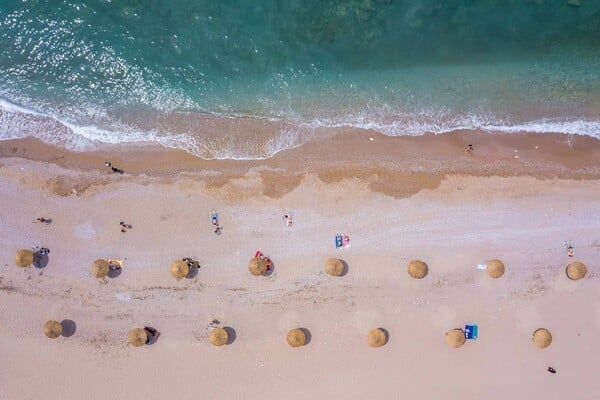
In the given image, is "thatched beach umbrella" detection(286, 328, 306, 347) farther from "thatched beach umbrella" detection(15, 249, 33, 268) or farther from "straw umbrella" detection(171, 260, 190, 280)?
"thatched beach umbrella" detection(15, 249, 33, 268)

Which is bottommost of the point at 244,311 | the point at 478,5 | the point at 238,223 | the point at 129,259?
the point at 244,311

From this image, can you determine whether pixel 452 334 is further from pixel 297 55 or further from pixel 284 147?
pixel 297 55

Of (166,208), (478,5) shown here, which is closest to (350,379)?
(166,208)

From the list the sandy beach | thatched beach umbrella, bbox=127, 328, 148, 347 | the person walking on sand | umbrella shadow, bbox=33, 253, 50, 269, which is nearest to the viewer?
thatched beach umbrella, bbox=127, 328, 148, 347

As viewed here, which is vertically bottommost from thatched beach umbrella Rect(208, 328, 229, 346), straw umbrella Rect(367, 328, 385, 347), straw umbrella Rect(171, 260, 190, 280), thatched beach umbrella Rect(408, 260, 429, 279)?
thatched beach umbrella Rect(208, 328, 229, 346)

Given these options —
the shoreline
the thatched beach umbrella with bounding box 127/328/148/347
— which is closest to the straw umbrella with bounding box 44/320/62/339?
the thatched beach umbrella with bounding box 127/328/148/347

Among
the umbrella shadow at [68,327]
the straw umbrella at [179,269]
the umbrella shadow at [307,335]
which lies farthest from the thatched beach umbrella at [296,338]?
the umbrella shadow at [68,327]

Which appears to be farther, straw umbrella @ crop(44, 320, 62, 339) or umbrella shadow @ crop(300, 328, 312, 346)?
umbrella shadow @ crop(300, 328, 312, 346)

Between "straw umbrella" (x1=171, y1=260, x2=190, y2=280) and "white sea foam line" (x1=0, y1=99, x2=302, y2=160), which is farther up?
"white sea foam line" (x1=0, y1=99, x2=302, y2=160)
